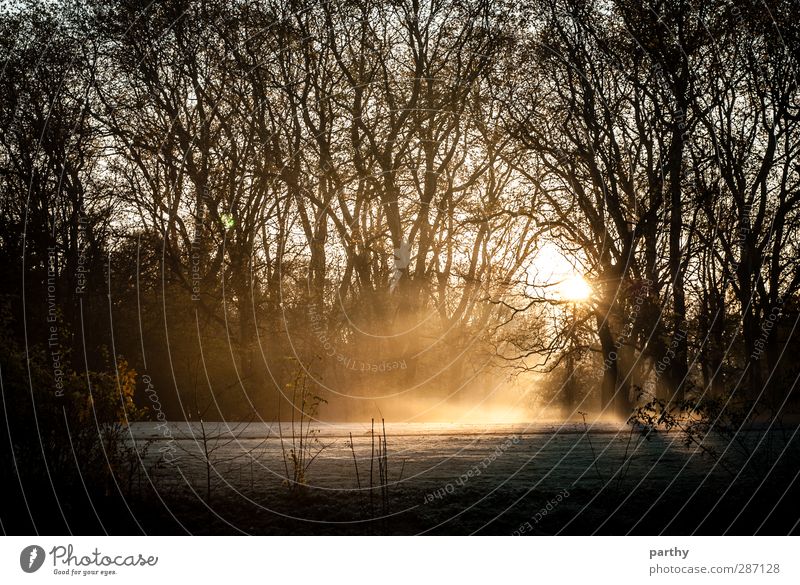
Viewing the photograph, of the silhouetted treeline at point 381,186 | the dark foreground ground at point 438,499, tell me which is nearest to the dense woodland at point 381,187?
the silhouetted treeline at point 381,186

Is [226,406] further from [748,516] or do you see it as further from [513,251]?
[748,516]

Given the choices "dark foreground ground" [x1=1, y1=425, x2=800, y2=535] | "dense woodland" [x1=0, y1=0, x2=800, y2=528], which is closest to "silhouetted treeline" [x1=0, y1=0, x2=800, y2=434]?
"dense woodland" [x1=0, y1=0, x2=800, y2=528]

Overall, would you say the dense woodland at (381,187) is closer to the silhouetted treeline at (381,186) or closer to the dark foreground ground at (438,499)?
the silhouetted treeline at (381,186)

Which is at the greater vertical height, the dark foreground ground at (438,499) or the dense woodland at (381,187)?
the dense woodland at (381,187)

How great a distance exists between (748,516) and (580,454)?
156 inches

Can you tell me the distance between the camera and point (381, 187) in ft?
79.2

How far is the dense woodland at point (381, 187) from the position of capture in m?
17.3

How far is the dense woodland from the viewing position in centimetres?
1730

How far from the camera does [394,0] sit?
23.0 meters

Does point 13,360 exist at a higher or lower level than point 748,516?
higher

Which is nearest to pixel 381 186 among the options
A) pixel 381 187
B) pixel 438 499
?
pixel 381 187

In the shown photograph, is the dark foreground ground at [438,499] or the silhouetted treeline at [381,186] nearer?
the dark foreground ground at [438,499]
